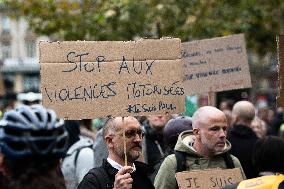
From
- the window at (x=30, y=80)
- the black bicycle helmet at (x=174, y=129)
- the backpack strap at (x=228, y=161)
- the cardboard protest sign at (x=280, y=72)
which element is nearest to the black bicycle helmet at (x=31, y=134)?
the backpack strap at (x=228, y=161)

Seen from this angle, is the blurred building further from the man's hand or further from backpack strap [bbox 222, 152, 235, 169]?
the man's hand

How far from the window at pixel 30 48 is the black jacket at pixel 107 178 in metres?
71.9

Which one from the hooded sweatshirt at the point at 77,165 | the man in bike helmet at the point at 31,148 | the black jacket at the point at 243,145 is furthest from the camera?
the black jacket at the point at 243,145

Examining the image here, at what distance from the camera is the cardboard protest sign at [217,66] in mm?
8406

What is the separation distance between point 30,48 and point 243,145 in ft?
229

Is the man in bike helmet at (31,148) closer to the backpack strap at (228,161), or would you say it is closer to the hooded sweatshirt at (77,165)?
the backpack strap at (228,161)

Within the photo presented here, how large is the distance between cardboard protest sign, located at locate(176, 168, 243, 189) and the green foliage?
9.75m

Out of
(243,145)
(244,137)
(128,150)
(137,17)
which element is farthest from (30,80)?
(128,150)

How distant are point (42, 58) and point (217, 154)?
143cm

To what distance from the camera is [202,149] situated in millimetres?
6352

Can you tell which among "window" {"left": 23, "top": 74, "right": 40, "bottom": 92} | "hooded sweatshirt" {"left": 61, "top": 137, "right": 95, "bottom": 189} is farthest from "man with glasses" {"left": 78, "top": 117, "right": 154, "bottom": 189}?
"window" {"left": 23, "top": 74, "right": 40, "bottom": 92}

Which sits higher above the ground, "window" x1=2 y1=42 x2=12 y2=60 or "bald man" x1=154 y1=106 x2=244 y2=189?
"window" x1=2 y1=42 x2=12 y2=60

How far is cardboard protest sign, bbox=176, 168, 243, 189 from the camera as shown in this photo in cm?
600

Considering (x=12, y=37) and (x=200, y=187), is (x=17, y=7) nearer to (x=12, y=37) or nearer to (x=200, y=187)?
(x=200, y=187)
